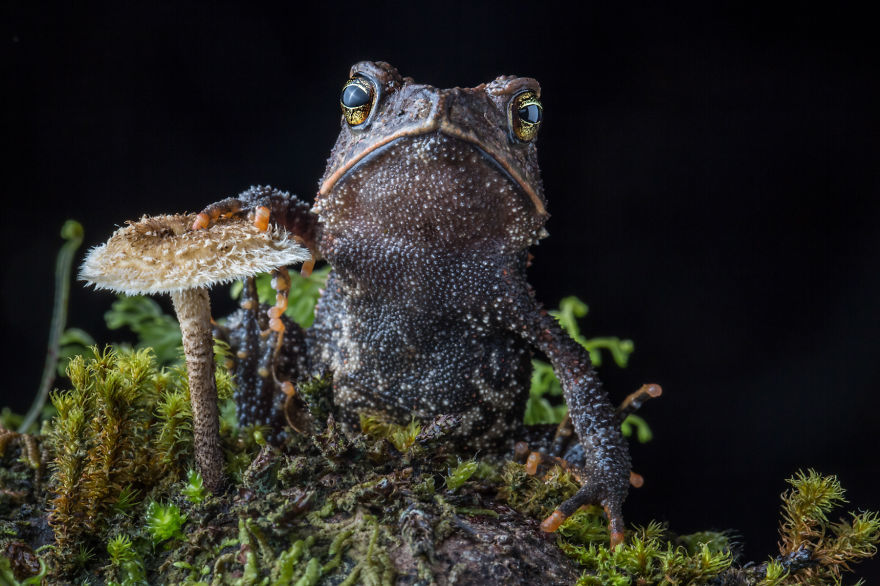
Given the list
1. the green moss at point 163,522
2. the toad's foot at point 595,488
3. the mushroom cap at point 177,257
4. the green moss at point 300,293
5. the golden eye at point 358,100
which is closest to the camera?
the mushroom cap at point 177,257

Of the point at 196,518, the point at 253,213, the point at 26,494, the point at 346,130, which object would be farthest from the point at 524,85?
the point at 26,494

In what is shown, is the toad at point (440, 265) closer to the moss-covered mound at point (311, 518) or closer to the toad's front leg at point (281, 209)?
the toad's front leg at point (281, 209)

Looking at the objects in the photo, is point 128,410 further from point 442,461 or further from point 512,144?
point 512,144

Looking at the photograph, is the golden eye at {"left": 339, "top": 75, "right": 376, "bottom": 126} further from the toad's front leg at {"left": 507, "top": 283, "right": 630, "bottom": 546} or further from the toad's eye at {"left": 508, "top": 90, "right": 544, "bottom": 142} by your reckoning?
the toad's front leg at {"left": 507, "top": 283, "right": 630, "bottom": 546}

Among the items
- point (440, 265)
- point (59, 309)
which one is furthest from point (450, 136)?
point (59, 309)

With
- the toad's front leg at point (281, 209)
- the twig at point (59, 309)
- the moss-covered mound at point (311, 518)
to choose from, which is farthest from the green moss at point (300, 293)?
the moss-covered mound at point (311, 518)

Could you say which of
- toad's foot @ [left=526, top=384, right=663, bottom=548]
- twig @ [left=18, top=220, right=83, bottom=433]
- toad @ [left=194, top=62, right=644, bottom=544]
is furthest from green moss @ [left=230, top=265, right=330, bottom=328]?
toad's foot @ [left=526, top=384, right=663, bottom=548]

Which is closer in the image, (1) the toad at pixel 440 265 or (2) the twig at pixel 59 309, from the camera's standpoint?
(1) the toad at pixel 440 265
